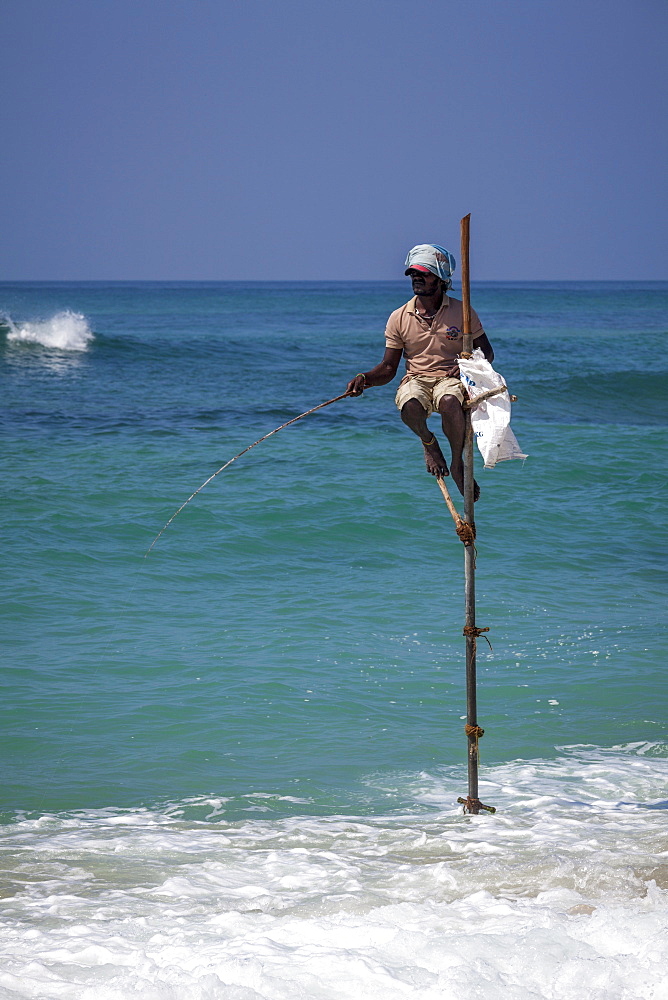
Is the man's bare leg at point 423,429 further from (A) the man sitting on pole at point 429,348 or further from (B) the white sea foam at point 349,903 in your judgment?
(B) the white sea foam at point 349,903

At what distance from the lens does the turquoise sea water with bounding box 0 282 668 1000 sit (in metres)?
3.65

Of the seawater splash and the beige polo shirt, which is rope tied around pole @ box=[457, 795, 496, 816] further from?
the seawater splash

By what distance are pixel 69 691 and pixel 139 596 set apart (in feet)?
6.58

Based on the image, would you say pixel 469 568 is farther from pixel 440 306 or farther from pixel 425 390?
pixel 440 306

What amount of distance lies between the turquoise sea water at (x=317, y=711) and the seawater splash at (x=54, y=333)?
34.4 feet

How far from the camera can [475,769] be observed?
16.0 ft

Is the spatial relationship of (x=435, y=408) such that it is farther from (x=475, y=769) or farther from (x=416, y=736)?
(x=416, y=736)

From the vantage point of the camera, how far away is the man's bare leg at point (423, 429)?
14.5 feet

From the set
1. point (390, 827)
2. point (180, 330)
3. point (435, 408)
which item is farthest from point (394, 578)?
point (180, 330)

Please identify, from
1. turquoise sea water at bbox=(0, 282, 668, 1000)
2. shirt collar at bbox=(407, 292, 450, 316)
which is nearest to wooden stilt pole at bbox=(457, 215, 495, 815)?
shirt collar at bbox=(407, 292, 450, 316)

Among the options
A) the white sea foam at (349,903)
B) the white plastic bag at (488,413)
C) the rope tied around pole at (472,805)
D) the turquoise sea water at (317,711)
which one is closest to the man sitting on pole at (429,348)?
the white plastic bag at (488,413)

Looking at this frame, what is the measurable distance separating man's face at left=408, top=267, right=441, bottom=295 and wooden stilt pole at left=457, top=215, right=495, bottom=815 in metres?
Result: 0.12
